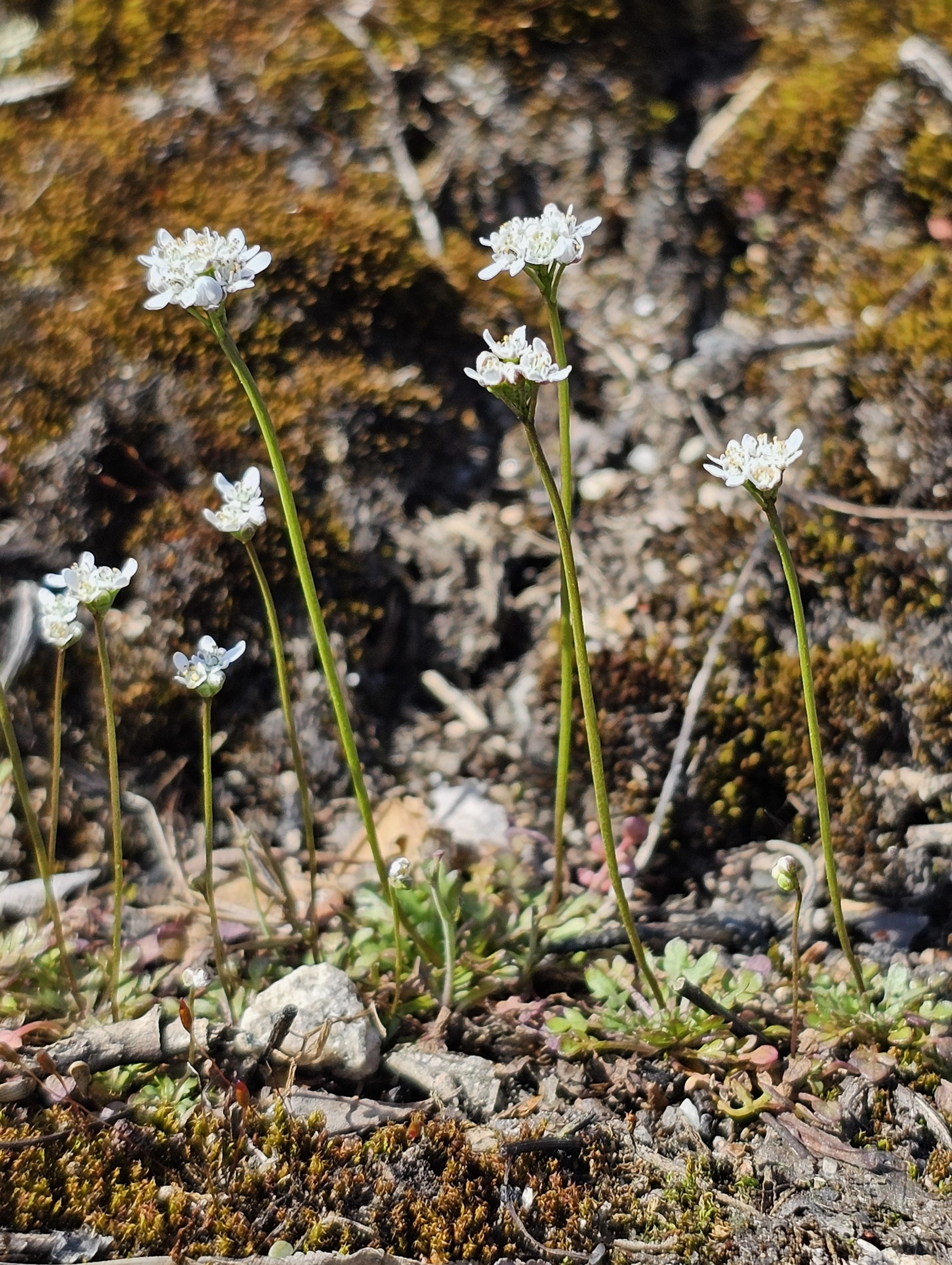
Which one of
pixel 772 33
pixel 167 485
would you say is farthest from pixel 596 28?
pixel 167 485

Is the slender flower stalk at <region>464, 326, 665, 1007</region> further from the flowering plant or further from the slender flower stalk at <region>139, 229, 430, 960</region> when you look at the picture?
the slender flower stalk at <region>139, 229, 430, 960</region>

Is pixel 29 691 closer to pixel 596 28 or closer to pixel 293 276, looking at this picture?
pixel 293 276

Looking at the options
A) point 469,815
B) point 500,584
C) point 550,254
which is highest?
point 550,254

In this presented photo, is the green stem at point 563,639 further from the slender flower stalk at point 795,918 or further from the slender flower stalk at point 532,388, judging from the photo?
the slender flower stalk at point 795,918

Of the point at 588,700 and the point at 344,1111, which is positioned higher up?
the point at 588,700

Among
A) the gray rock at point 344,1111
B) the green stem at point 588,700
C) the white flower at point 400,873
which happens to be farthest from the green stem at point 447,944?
the green stem at point 588,700

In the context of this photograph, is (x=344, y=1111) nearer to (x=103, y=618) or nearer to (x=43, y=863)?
(x=43, y=863)

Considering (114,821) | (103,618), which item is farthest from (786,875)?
(103,618)
